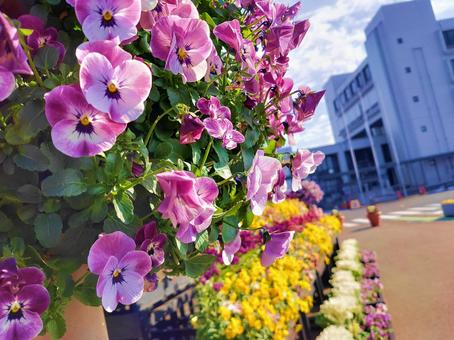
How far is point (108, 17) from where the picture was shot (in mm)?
717

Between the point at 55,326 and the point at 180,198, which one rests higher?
the point at 180,198

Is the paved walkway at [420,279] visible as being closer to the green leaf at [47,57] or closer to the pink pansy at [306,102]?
the pink pansy at [306,102]

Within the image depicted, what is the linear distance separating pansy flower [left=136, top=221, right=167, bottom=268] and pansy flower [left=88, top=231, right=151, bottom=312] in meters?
0.08

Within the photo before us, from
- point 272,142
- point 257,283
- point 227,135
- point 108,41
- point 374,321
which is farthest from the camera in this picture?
point 374,321

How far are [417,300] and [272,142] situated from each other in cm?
780

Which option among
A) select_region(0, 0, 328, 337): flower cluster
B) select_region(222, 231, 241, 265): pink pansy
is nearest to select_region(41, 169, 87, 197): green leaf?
select_region(0, 0, 328, 337): flower cluster

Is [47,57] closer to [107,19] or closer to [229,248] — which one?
[107,19]

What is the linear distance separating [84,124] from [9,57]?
16 cm

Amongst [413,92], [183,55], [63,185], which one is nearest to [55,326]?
[63,185]

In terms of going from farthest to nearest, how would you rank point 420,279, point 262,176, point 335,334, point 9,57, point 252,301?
point 420,279
point 335,334
point 252,301
point 262,176
point 9,57

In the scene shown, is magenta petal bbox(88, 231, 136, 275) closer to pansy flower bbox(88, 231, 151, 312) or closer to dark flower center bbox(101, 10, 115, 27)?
pansy flower bbox(88, 231, 151, 312)

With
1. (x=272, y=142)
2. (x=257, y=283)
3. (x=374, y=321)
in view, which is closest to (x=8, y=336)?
(x=272, y=142)

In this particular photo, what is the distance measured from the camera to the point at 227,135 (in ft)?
3.19

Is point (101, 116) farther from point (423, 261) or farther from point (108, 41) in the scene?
point (423, 261)
